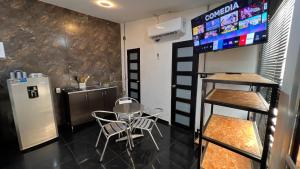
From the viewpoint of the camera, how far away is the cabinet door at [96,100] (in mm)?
3320

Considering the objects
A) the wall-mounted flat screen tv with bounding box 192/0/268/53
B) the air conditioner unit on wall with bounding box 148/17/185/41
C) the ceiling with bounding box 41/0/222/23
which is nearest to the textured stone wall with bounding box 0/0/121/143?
the ceiling with bounding box 41/0/222/23

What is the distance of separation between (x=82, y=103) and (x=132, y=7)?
243 cm

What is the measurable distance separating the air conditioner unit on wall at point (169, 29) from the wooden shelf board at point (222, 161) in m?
2.30

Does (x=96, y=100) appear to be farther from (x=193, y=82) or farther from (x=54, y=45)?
(x=193, y=82)

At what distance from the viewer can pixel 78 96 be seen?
3.10 meters

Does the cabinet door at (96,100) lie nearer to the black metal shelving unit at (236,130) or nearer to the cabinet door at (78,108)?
the cabinet door at (78,108)

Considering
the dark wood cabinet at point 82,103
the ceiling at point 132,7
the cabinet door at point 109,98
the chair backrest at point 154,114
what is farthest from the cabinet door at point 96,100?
the ceiling at point 132,7

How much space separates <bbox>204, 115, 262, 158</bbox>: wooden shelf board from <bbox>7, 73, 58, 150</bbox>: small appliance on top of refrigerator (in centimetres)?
277

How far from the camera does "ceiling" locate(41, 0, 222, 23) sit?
2609mm

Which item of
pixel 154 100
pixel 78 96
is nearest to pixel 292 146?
pixel 154 100

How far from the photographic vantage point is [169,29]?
290 centimetres

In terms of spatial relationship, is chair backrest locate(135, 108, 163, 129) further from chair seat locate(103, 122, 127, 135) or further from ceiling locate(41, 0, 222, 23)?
ceiling locate(41, 0, 222, 23)

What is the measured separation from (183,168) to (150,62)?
8.27ft

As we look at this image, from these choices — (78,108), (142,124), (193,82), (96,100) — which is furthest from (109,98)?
(193,82)
